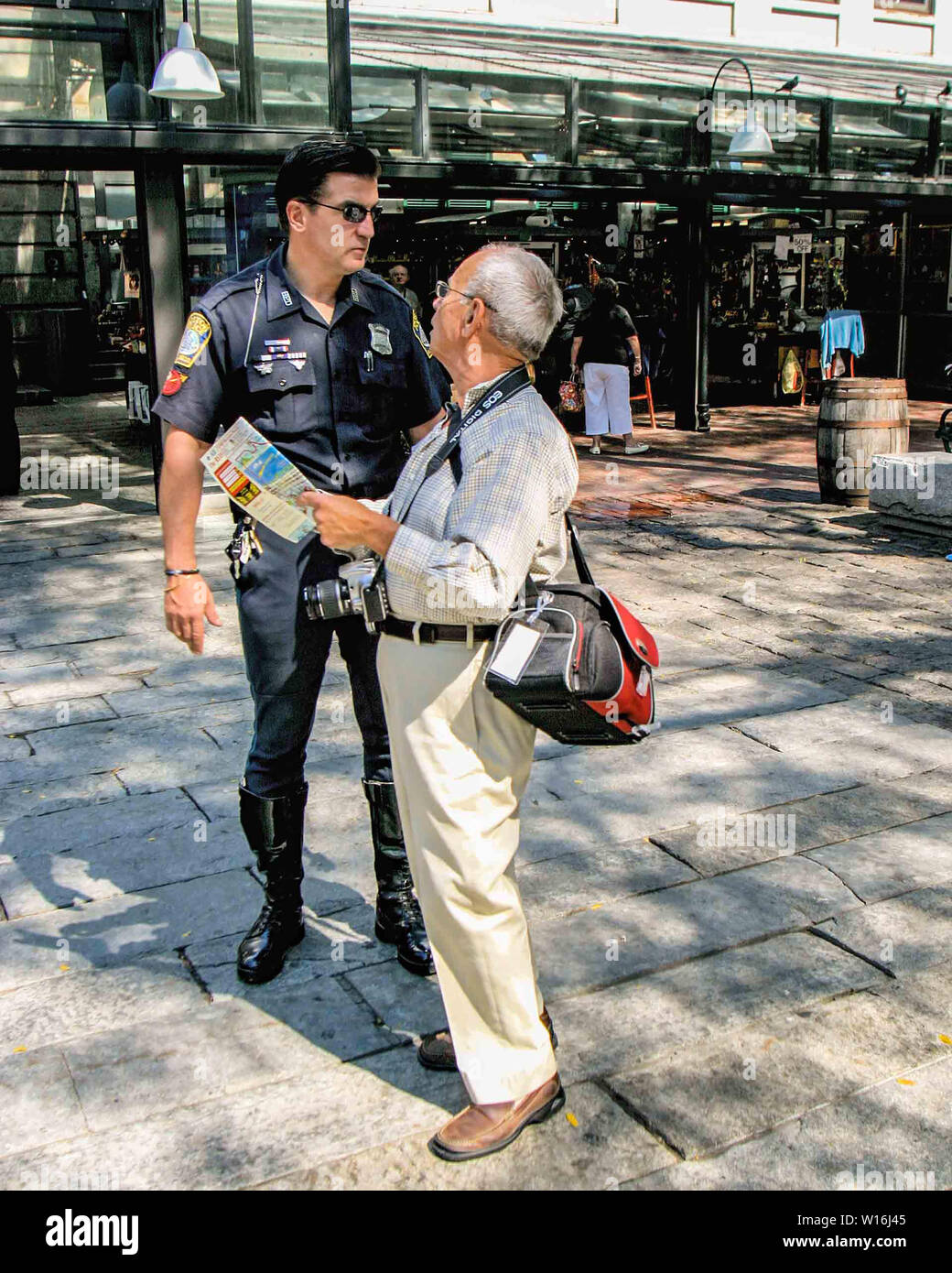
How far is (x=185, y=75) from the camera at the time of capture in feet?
28.3

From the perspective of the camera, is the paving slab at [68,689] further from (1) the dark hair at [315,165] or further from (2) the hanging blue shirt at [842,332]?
(2) the hanging blue shirt at [842,332]

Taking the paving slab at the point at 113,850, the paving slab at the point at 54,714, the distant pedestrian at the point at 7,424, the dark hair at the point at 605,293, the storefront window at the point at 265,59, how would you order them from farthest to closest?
1. the dark hair at the point at 605,293
2. the distant pedestrian at the point at 7,424
3. the storefront window at the point at 265,59
4. the paving slab at the point at 54,714
5. the paving slab at the point at 113,850

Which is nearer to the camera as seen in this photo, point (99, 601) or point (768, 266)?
point (99, 601)

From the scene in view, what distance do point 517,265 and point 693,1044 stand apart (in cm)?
182

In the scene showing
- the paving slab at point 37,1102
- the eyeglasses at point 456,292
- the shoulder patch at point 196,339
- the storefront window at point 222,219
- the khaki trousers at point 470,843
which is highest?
the storefront window at point 222,219

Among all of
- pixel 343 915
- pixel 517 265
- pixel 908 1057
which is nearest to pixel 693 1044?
pixel 908 1057

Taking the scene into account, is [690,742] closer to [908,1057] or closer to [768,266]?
[908,1057]

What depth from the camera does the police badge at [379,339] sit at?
336cm

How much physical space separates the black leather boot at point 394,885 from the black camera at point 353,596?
29.7 inches

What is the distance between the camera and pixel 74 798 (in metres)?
4.60

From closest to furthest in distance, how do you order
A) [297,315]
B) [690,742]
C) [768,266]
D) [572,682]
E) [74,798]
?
[572,682] < [297,315] < [74,798] < [690,742] < [768,266]

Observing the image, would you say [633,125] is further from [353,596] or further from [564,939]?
[353,596]

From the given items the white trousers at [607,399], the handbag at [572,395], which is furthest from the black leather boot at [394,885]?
the handbag at [572,395]
